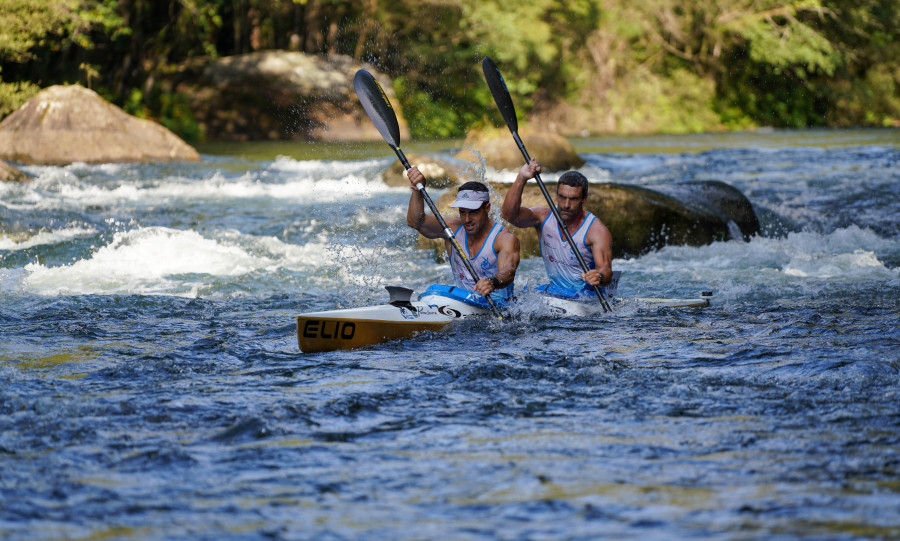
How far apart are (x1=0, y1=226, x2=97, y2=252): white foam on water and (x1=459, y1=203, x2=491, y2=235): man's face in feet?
16.3

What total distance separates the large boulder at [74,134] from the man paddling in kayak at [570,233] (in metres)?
12.0

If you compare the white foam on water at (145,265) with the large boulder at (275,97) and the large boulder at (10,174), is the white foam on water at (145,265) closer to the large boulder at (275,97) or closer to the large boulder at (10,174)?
the large boulder at (10,174)

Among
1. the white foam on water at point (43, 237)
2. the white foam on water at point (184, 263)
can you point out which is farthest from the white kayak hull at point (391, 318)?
the white foam on water at point (43, 237)

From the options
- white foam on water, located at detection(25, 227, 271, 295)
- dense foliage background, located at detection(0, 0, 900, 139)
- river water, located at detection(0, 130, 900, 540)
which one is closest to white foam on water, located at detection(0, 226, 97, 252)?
river water, located at detection(0, 130, 900, 540)

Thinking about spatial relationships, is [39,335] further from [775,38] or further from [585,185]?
[775,38]

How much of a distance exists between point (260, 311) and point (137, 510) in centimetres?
370

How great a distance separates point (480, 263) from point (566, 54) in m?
25.6

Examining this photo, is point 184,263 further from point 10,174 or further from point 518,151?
point 518,151

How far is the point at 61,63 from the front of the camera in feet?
73.7

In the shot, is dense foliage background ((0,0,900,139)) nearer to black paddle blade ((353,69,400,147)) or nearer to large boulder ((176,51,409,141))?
large boulder ((176,51,409,141))

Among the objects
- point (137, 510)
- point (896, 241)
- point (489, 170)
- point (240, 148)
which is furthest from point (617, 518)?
point (240, 148)

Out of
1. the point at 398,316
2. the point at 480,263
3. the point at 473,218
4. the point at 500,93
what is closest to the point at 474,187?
the point at 473,218

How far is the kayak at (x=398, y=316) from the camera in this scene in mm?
5371

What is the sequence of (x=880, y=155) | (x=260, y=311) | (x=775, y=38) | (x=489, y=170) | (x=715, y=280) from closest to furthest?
(x=260, y=311) → (x=715, y=280) → (x=489, y=170) → (x=880, y=155) → (x=775, y=38)
